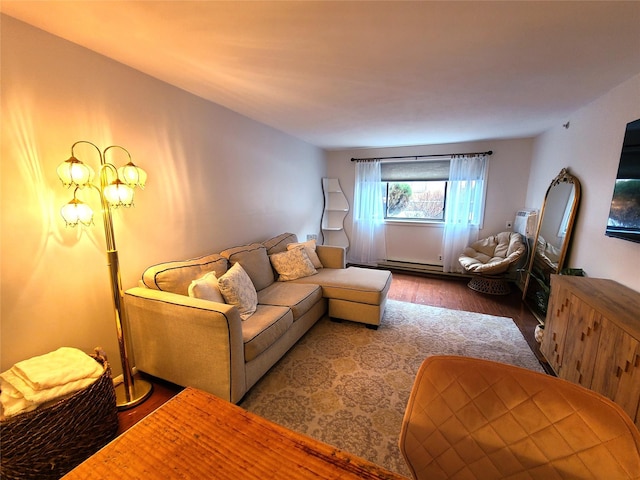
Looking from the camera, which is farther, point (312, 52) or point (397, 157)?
point (397, 157)

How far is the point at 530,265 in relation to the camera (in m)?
3.45

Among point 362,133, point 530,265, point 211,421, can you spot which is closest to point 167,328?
point 211,421

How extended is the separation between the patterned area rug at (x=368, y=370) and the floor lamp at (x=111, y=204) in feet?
2.59

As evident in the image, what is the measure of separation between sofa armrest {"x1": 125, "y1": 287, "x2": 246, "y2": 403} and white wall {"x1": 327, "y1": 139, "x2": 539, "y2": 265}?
12.7 feet

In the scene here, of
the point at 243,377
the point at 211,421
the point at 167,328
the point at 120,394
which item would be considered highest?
the point at 211,421

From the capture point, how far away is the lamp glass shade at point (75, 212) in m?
1.50

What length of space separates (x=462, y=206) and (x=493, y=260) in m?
1.00

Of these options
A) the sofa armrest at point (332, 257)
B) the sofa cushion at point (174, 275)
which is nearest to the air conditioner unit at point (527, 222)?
the sofa armrest at point (332, 257)

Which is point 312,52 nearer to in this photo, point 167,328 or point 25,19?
point 25,19

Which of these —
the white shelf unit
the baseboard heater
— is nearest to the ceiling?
the white shelf unit

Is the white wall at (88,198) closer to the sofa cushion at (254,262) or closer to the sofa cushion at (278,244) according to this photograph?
the sofa cushion at (254,262)

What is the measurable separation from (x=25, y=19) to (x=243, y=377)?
2.34 m

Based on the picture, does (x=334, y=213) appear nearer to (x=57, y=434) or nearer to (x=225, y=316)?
(x=225, y=316)

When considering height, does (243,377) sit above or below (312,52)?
below
